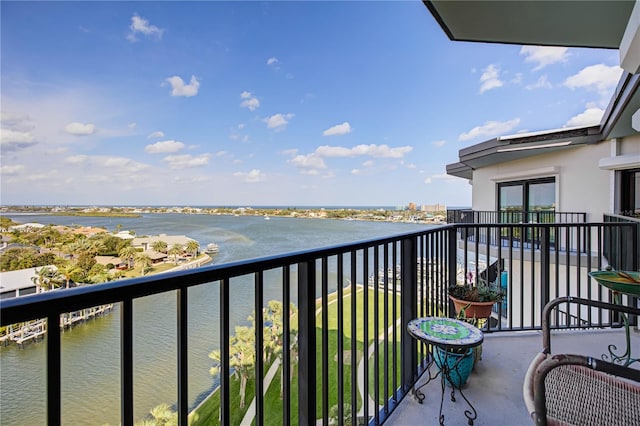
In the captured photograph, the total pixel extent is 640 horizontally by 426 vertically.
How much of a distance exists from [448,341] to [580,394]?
1.86 feet

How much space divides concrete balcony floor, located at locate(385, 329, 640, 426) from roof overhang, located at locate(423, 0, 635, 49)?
2563mm

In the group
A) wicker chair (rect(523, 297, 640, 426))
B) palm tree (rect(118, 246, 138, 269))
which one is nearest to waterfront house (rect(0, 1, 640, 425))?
wicker chair (rect(523, 297, 640, 426))

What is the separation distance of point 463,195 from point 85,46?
69.7ft

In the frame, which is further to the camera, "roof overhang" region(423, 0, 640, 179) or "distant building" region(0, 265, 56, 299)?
"roof overhang" region(423, 0, 640, 179)

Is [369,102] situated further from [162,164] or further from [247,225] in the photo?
[162,164]

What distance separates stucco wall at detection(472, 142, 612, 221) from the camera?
23.6 feet

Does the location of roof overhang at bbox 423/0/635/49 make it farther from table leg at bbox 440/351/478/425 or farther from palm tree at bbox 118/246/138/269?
palm tree at bbox 118/246/138/269

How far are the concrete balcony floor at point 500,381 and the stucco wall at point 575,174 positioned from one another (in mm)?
5880

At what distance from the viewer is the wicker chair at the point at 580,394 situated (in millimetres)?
1003

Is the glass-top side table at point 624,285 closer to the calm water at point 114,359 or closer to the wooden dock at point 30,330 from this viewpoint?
the calm water at point 114,359

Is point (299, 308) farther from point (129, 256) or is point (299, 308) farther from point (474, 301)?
point (129, 256)

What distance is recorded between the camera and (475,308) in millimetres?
2393

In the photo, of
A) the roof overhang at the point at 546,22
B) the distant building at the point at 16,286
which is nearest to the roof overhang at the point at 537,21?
the roof overhang at the point at 546,22

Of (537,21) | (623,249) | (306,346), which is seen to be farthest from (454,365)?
(623,249)
